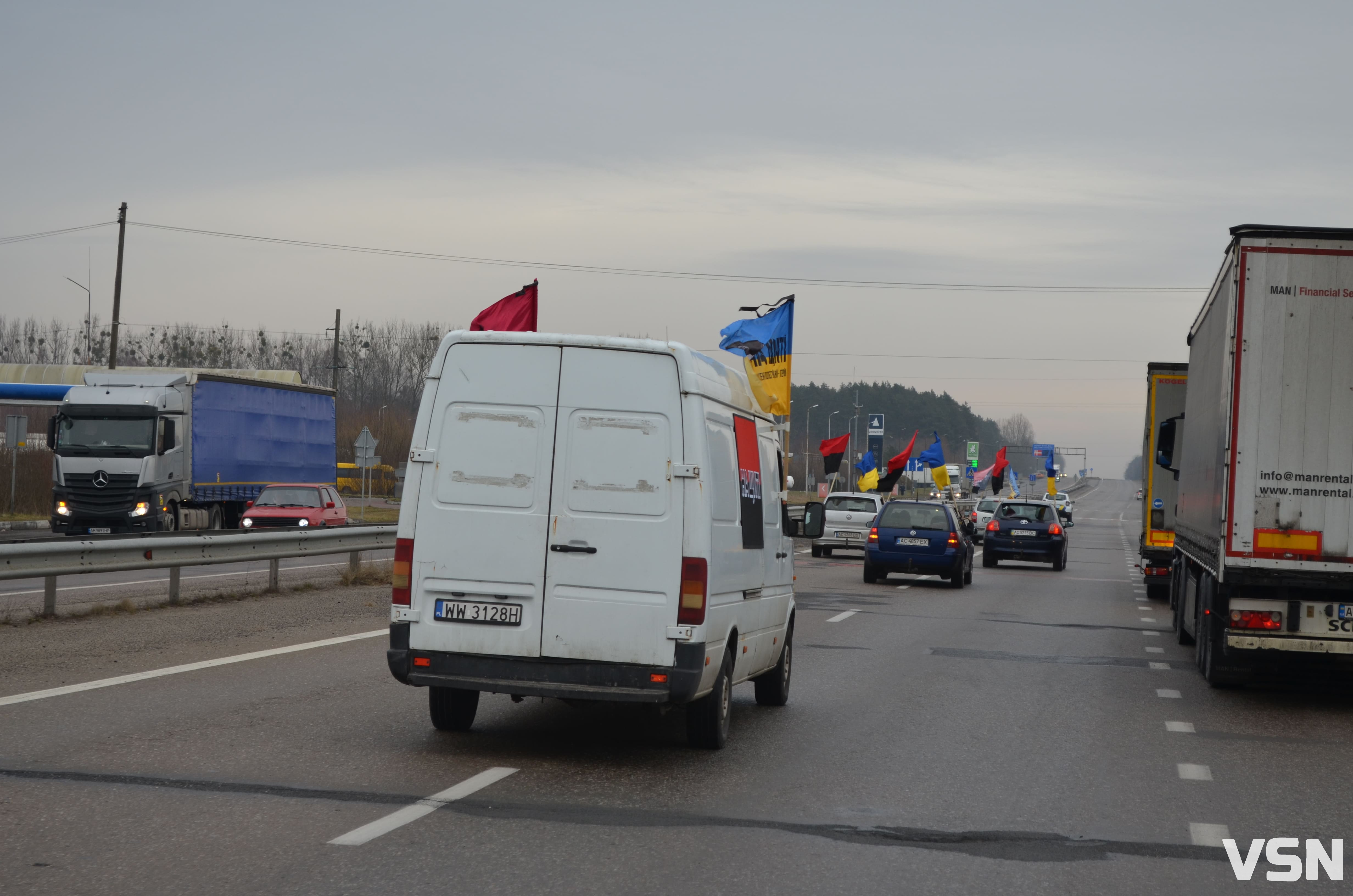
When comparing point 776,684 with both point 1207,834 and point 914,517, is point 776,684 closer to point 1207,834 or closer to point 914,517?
point 1207,834

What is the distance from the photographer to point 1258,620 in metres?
11.1

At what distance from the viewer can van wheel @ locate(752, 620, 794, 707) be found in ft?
34.0

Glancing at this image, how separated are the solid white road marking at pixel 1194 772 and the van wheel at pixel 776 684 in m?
2.88

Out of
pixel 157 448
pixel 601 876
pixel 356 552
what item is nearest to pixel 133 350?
pixel 157 448

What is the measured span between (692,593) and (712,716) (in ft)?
3.39

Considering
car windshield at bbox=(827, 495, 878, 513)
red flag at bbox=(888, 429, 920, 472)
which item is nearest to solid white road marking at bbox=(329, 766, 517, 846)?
car windshield at bbox=(827, 495, 878, 513)

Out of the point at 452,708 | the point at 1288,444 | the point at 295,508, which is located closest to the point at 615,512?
the point at 452,708

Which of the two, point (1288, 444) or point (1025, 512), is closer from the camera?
point (1288, 444)

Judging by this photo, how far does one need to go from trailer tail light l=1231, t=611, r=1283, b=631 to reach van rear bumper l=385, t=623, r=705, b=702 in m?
5.44

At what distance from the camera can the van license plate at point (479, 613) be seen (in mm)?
7750

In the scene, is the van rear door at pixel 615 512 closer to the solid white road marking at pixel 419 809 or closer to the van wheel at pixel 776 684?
the solid white road marking at pixel 419 809

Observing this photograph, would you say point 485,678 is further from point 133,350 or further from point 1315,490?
point 133,350

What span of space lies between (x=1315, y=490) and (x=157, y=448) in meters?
26.0

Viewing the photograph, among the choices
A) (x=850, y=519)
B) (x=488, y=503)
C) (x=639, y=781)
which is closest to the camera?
(x=639, y=781)
